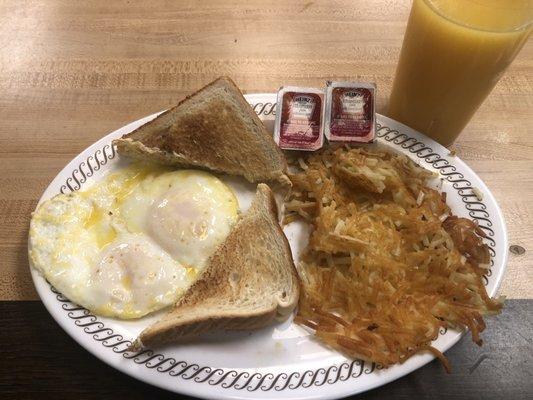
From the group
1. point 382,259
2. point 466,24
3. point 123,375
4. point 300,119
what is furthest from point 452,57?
point 123,375

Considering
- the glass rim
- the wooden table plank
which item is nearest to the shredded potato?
the wooden table plank

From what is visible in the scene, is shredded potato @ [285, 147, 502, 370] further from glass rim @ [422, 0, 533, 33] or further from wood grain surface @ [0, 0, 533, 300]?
glass rim @ [422, 0, 533, 33]

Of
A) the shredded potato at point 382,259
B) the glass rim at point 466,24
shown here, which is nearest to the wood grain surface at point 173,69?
the shredded potato at point 382,259

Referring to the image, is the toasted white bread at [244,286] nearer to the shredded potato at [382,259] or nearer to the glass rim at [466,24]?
the shredded potato at [382,259]

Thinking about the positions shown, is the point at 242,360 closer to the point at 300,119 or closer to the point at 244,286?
the point at 244,286

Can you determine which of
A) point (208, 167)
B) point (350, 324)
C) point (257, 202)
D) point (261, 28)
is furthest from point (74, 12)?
point (350, 324)
